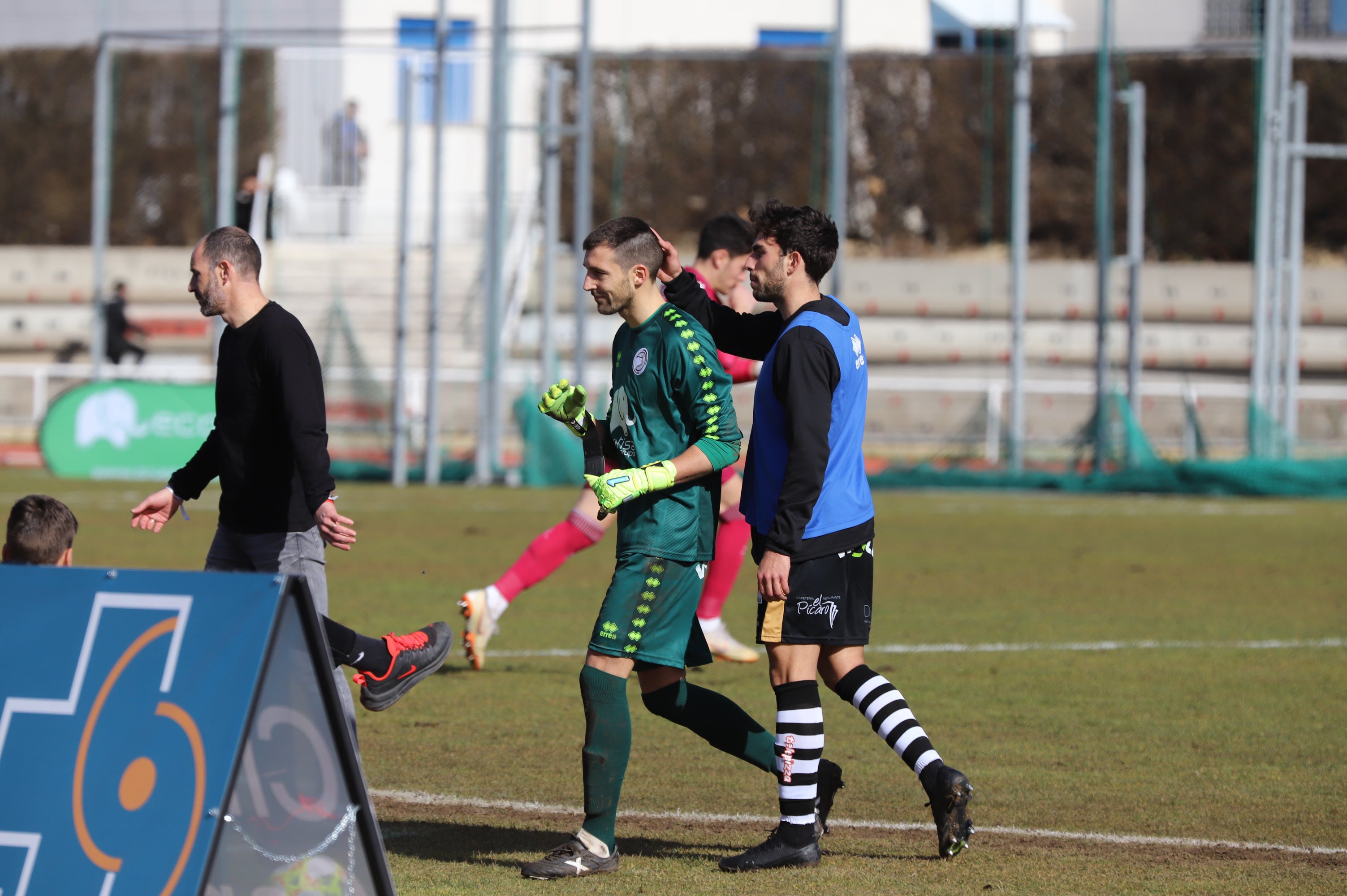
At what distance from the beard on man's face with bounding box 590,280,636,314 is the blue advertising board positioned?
1.71 m

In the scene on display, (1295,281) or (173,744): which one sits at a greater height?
(1295,281)

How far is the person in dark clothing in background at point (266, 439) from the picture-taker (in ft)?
16.6

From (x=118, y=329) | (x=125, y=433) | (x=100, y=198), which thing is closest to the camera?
(x=125, y=433)

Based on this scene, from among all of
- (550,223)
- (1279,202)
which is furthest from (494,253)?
(1279,202)

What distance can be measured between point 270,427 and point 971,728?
329 centimetres

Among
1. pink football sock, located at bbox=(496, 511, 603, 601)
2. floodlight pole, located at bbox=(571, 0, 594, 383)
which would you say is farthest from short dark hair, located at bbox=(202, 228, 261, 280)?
floodlight pole, located at bbox=(571, 0, 594, 383)

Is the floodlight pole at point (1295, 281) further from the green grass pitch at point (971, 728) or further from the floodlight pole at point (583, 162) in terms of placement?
the floodlight pole at point (583, 162)

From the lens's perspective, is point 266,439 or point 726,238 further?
point 726,238

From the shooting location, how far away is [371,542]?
13.6 m

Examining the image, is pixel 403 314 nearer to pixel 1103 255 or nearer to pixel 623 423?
pixel 1103 255

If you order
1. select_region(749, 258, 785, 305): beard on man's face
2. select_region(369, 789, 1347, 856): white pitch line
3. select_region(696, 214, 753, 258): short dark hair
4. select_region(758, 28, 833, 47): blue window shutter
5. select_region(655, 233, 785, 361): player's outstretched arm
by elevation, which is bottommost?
select_region(369, 789, 1347, 856): white pitch line

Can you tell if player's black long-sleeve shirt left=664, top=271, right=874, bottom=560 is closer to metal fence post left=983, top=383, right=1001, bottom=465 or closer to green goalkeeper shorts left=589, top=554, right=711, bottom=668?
green goalkeeper shorts left=589, top=554, right=711, bottom=668

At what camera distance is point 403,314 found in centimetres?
2030

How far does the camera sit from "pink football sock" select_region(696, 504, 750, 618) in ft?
28.6
